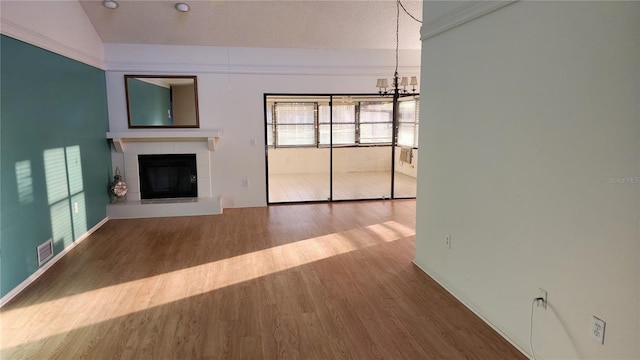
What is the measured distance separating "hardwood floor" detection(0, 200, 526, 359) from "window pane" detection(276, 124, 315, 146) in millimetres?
4376

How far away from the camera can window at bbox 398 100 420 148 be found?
9.03 metres

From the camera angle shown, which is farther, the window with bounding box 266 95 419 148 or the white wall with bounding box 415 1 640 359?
the window with bounding box 266 95 419 148

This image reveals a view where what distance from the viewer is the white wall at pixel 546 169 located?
5.85 ft

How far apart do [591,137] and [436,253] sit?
1.85 metres

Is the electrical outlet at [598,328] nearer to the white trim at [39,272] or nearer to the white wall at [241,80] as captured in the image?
the white trim at [39,272]

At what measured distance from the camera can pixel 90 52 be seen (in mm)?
5230

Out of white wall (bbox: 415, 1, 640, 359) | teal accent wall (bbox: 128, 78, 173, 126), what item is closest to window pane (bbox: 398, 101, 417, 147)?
teal accent wall (bbox: 128, 78, 173, 126)

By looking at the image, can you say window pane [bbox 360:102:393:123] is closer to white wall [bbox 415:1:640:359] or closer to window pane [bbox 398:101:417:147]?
window pane [bbox 398:101:417:147]

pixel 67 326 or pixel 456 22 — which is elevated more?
pixel 456 22

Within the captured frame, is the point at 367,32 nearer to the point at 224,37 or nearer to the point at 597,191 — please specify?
the point at 224,37

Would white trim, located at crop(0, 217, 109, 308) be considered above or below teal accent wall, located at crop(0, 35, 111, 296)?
below

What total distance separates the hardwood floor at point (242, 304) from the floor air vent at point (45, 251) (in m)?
0.13

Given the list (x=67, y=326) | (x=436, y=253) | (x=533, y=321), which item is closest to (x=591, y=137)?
(x=533, y=321)

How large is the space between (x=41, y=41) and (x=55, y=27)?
0.43 m
